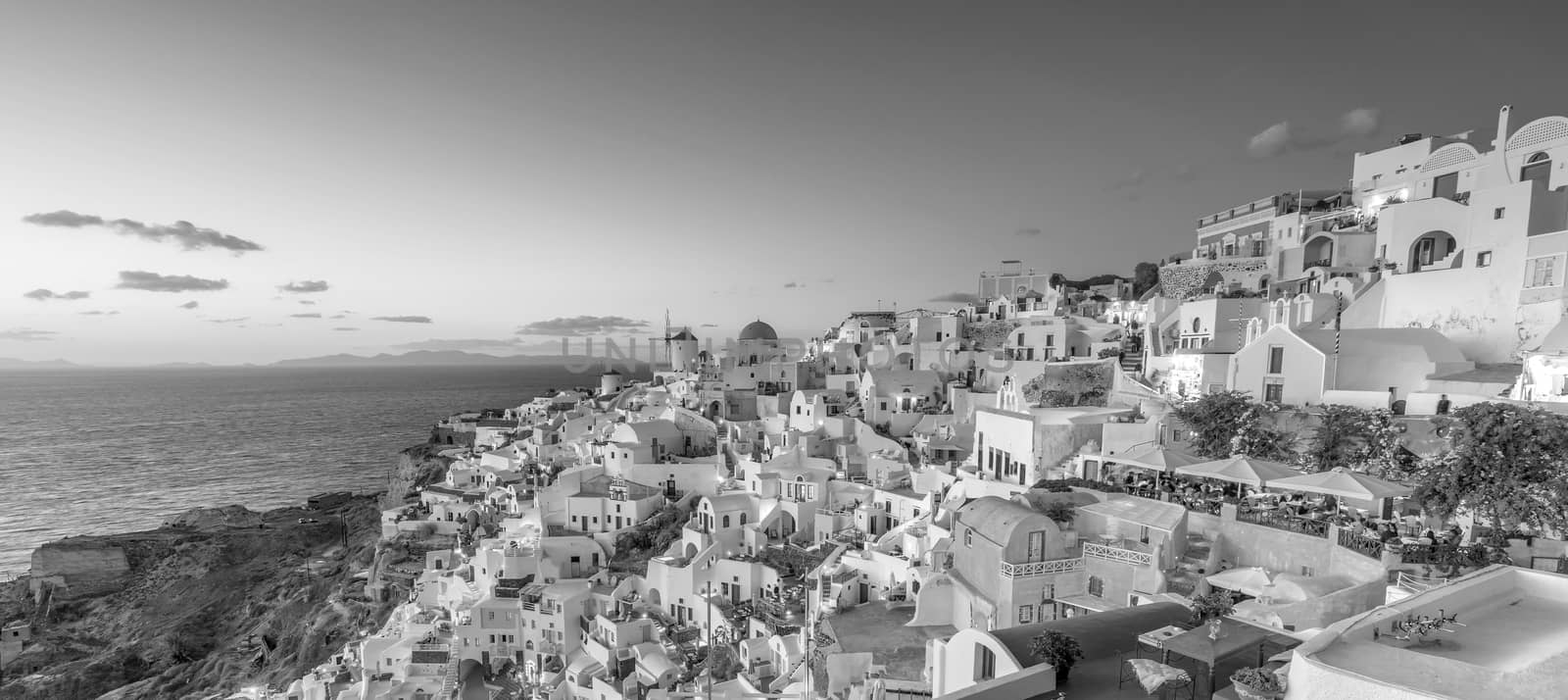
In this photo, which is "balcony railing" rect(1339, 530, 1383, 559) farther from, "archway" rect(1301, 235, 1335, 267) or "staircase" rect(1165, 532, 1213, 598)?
"archway" rect(1301, 235, 1335, 267)

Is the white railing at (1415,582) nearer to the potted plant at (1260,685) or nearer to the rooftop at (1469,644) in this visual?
the rooftop at (1469,644)

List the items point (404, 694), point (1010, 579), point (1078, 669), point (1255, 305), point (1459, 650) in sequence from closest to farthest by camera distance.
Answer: point (1459, 650) → point (1078, 669) → point (1010, 579) → point (404, 694) → point (1255, 305)

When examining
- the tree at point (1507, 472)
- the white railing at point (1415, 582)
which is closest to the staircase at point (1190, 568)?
the white railing at point (1415, 582)

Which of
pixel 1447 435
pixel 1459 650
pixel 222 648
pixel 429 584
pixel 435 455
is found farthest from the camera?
pixel 435 455

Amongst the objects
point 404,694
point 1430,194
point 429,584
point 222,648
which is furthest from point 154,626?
point 1430,194

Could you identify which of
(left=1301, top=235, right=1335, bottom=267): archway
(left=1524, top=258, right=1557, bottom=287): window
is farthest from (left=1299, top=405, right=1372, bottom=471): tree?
(left=1301, top=235, right=1335, bottom=267): archway

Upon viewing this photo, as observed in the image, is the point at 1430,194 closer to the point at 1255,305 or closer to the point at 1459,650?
the point at 1255,305

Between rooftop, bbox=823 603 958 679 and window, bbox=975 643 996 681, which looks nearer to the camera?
window, bbox=975 643 996 681
